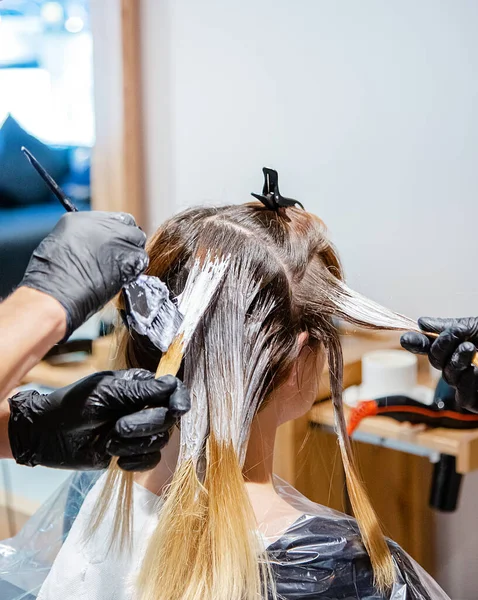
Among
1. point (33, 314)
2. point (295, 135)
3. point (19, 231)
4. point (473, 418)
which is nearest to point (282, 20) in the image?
point (295, 135)

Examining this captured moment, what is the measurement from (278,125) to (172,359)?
0.97 m

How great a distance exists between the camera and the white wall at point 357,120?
149 centimetres

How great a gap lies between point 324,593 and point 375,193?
3.13 ft

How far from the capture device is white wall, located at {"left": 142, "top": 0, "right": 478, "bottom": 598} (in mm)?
1493

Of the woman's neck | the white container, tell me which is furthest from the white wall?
the woman's neck

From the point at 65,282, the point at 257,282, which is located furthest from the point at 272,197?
the point at 65,282

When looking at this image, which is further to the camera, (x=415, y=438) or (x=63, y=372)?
(x=63, y=372)

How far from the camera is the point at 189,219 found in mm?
1117

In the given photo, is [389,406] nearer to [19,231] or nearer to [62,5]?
[19,231]

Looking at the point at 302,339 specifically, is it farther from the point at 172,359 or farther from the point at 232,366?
the point at 172,359

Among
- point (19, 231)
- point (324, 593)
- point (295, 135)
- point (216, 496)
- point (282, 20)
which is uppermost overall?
point (282, 20)

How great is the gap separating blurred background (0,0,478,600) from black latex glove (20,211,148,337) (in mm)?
804

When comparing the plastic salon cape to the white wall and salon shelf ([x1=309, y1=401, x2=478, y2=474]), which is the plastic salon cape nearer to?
salon shelf ([x1=309, y1=401, x2=478, y2=474])

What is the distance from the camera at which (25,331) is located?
32.5 inches
